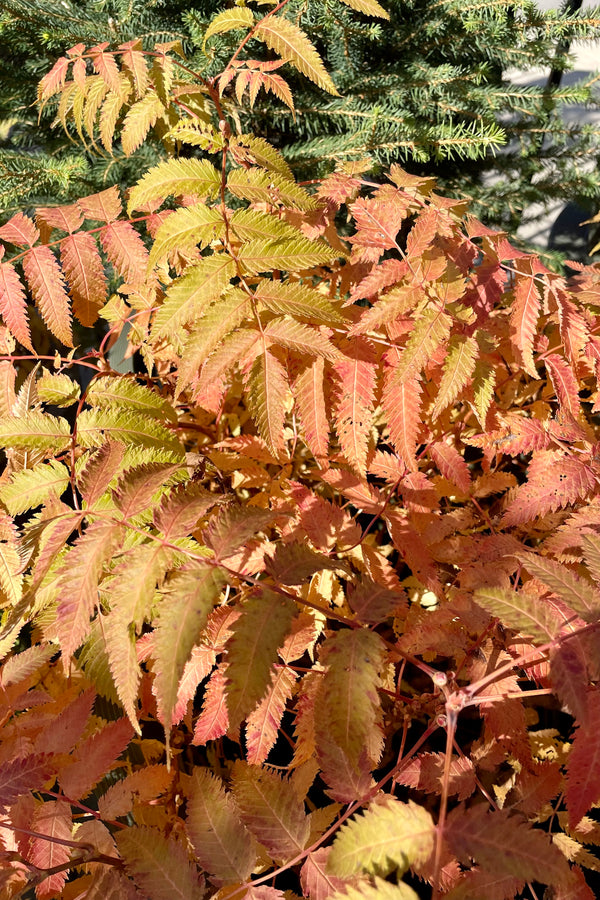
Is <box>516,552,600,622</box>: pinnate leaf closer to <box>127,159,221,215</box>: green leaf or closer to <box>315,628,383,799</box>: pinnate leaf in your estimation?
<box>315,628,383,799</box>: pinnate leaf

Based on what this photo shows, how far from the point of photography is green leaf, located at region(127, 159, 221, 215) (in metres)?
0.86

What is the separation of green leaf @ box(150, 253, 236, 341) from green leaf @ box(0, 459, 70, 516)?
0.28 meters

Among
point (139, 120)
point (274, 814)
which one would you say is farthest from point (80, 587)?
point (139, 120)

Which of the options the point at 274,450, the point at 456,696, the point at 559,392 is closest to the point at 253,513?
the point at 274,450

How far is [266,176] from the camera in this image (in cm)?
94

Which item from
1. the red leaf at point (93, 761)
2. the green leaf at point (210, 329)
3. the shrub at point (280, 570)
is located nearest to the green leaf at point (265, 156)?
the shrub at point (280, 570)

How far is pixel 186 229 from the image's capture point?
2.89 feet

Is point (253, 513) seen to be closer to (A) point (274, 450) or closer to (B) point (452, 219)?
(A) point (274, 450)

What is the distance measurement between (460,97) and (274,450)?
1.78m

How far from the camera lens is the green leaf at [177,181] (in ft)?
2.82

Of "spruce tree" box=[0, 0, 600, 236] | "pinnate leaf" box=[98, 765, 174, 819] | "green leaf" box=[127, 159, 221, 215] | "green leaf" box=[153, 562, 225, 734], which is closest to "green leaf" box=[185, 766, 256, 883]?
"pinnate leaf" box=[98, 765, 174, 819]

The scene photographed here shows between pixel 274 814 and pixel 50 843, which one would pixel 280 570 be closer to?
pixel 274 814

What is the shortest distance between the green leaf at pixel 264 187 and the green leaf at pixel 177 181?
0.03 m

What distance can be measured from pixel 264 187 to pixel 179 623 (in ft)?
2.23
